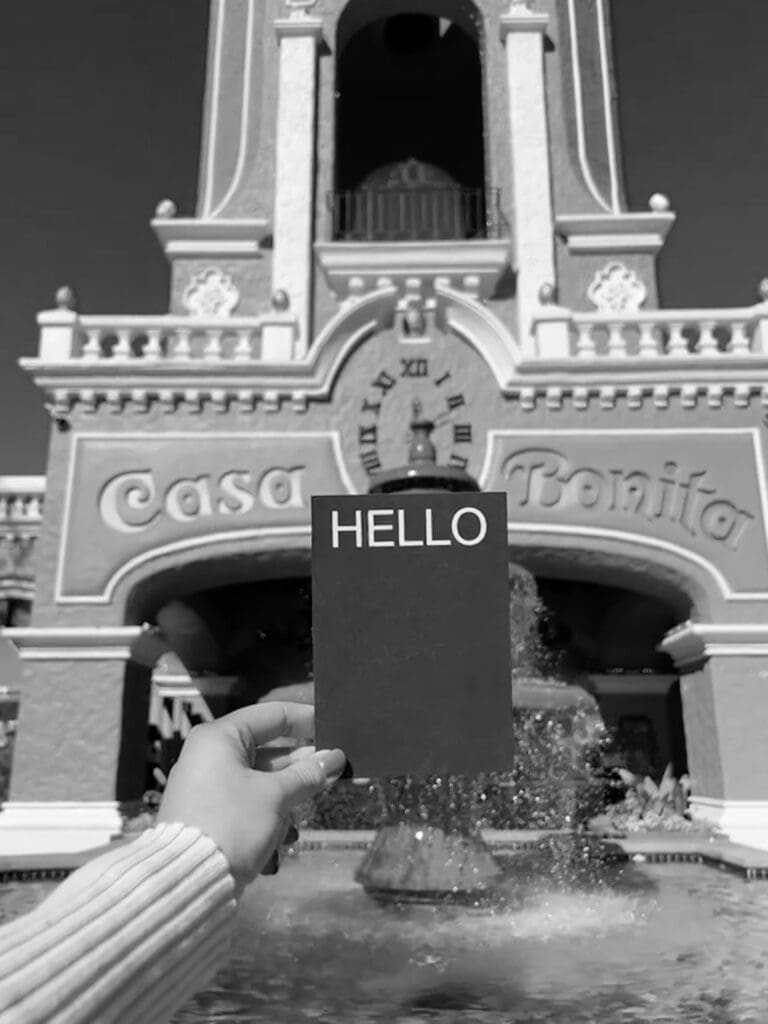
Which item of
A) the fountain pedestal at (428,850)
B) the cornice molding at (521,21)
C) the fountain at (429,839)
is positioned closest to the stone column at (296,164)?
the cornice molding at (521,21)

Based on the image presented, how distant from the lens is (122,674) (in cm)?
852

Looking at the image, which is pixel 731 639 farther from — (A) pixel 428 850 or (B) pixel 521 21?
(B) pixel 521 21

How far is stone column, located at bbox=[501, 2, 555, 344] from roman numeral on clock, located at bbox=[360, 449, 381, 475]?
238cm

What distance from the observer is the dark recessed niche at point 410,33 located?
46.3ft

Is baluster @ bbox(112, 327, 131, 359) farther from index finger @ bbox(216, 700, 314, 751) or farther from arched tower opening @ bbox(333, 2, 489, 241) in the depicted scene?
index finger @ bbox(216, 700, 314, 751)

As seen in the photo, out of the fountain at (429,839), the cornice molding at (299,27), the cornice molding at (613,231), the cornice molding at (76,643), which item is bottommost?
the fountain at (429,839)

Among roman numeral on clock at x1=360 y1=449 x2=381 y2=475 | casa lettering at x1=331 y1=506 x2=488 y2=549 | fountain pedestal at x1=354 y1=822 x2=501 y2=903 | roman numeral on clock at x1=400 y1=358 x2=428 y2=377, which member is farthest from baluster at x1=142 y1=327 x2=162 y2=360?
casa lettering at x1=331 y1=506 x2=488 y2=549

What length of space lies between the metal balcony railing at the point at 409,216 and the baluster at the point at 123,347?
3044 millimetres

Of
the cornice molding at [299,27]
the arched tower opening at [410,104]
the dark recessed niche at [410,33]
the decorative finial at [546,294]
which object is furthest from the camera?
the dark recessed niche at [410,33]

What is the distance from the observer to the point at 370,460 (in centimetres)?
906

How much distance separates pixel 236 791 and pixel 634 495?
27.2ft

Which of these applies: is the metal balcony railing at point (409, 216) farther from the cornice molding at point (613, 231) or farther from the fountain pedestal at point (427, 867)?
the fountain pedestal at point (427, 867)

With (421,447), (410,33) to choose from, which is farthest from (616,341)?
(410,33)

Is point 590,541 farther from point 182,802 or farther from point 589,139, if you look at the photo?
point 182,802
